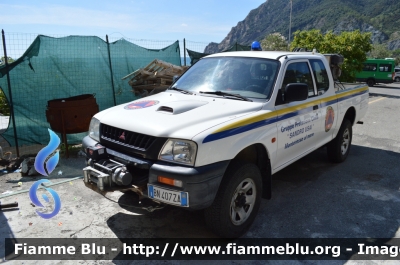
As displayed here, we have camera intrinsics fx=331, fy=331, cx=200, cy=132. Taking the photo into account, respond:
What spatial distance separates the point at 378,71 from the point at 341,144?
73.8ft

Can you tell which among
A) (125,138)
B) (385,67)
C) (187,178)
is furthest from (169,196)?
(385,67)

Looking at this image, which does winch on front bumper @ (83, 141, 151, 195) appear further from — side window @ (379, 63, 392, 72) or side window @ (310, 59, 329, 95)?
side window @ (379, 63, 392, 72)

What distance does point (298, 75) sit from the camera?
4.55 metres

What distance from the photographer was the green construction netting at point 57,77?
6.59 meters

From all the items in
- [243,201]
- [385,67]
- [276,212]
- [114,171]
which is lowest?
[276,212]

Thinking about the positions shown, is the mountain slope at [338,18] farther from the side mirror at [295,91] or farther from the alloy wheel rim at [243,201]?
the alloy wheel rim at [243,201]

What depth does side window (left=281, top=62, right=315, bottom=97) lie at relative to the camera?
4.29 meters

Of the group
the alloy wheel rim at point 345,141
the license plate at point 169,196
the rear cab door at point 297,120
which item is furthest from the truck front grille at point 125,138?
the alloy wheel rim at point 345,141

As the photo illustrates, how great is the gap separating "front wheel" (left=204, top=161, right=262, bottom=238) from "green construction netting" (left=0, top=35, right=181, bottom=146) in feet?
15.8

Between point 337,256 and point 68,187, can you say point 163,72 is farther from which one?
point 337,256

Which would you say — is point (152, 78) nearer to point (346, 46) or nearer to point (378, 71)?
point (346, 46)

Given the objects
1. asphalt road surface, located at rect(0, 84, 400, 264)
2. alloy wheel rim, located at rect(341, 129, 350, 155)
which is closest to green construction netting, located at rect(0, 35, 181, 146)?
asphalt road surface, located at rect(0, 84, 400, 264)

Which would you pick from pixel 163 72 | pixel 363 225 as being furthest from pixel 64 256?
pixel 163 72

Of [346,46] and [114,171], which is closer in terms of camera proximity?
[114,171]
